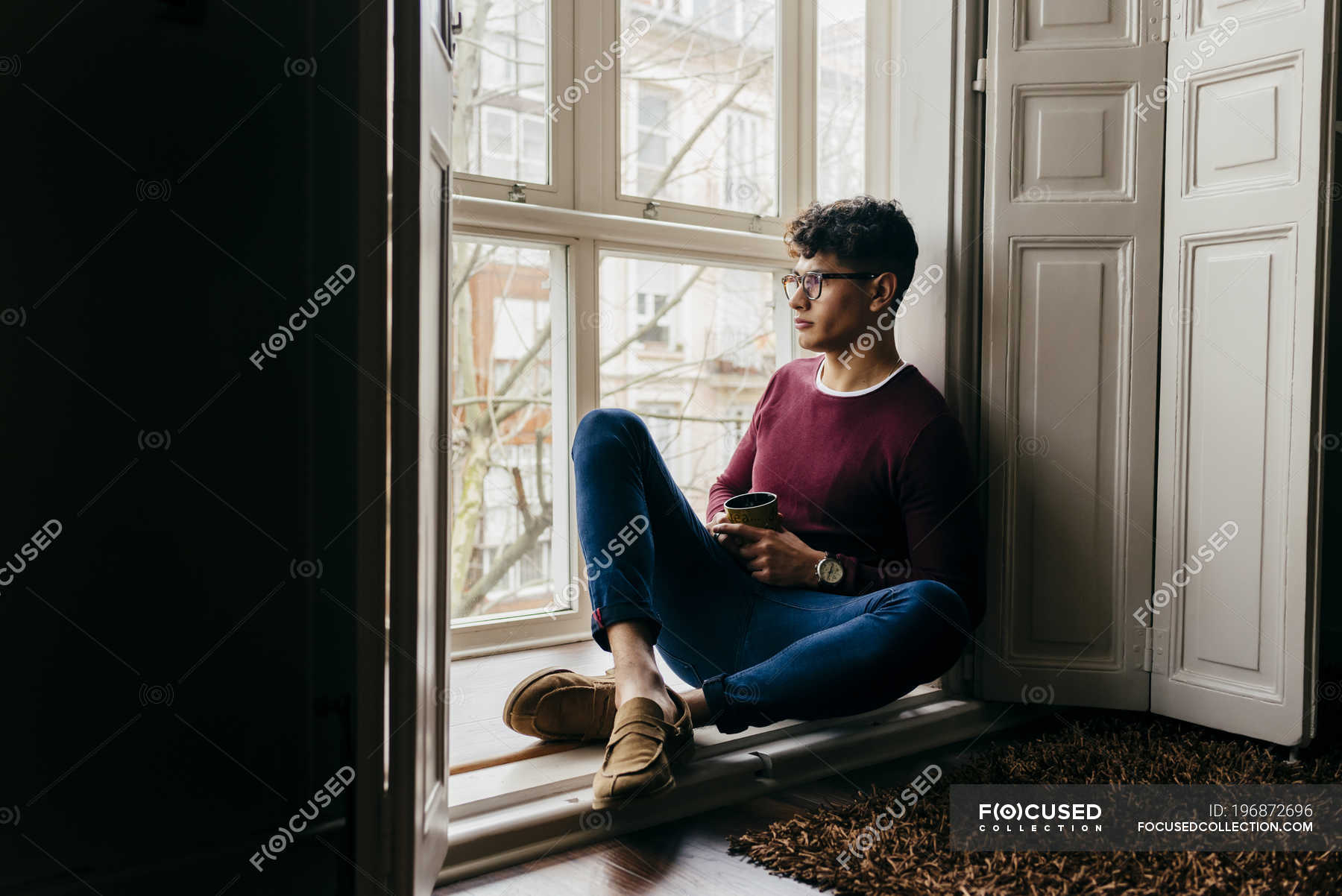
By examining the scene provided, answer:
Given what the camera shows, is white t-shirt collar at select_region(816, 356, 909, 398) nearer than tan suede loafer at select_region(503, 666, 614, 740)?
No

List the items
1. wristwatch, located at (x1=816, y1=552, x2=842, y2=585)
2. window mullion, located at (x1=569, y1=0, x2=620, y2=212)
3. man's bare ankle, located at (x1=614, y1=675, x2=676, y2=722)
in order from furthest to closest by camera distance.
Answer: window mullion, located at (x1=569, y1=0, x2=620, y2=212), wristwatch, located at (x1=816, y1=552, x2=842, y2=585), man's bare ankle, located at (x1=614, y1=675, x2=676, y2=722)

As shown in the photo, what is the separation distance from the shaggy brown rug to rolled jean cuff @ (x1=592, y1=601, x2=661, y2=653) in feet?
1.11

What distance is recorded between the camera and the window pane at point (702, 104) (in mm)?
2246

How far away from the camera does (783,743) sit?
1.64 metres

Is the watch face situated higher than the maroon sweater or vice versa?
the maroon sweater

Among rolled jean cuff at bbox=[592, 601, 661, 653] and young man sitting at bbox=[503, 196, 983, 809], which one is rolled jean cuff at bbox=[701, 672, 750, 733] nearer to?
young man sitting at bbox=[503, 196, 983, 809]

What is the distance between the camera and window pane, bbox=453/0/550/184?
2064mm

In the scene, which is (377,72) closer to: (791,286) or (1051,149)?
(791,286)

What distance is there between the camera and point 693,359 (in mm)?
2643

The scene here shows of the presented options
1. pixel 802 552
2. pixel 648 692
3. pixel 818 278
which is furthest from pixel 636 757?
pixel 818 278

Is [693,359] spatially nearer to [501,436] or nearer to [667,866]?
[501,436]

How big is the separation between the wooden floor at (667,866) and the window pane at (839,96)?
165 cm

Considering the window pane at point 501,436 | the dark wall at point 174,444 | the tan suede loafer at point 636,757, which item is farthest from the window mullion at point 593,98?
the tan suede loafer at point 636,757

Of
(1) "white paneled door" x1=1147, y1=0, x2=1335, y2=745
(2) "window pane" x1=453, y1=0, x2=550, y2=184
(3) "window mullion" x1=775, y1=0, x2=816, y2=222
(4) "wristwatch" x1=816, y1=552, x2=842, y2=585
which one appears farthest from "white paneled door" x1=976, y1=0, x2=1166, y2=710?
(2) "window pane" x1=453, y1=0, x2=550, y2=184
